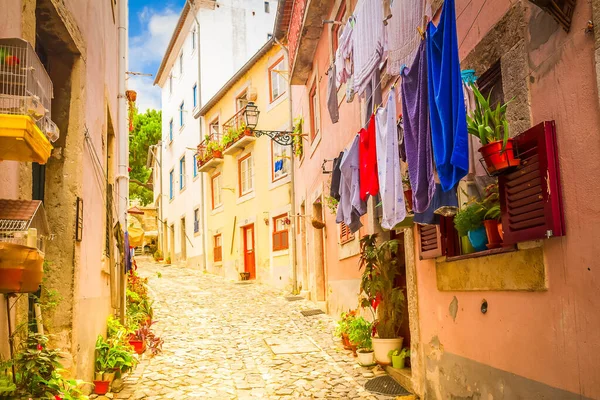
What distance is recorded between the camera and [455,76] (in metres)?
4.07

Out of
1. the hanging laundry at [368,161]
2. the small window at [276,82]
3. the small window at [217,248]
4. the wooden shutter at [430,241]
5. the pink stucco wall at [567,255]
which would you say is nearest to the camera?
the pink stucco wall at [567,255]

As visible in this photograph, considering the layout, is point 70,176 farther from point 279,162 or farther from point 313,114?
point 279,162

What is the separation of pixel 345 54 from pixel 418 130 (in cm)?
359

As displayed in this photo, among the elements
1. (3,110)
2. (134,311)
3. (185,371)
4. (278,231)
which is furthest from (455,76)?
(278,231)

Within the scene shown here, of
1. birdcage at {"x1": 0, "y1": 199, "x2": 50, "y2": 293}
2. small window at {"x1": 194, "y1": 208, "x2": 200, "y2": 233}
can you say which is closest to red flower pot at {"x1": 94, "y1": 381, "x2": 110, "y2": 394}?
birdcage at {"x1": 0, "y1": 199, "x2": 50, "y2": 293}

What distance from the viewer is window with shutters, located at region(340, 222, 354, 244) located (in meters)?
10.5

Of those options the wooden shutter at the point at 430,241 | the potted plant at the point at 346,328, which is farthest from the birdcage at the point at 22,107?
the potted plant at the point at 346,328

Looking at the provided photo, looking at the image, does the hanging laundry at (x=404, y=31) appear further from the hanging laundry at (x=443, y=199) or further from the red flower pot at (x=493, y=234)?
the red flower pot at (x=493, y=234)

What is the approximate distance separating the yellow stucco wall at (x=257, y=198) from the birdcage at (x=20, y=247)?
1475cm

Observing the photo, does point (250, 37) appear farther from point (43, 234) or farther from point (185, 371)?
point (43, 234)

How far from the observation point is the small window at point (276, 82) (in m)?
19.5

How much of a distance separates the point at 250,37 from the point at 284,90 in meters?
8.50

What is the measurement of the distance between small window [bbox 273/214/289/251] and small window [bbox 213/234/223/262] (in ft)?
16.3

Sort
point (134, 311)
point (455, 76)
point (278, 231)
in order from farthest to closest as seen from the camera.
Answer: point (278, 231) < point (134, 311) < point (455, 76)
